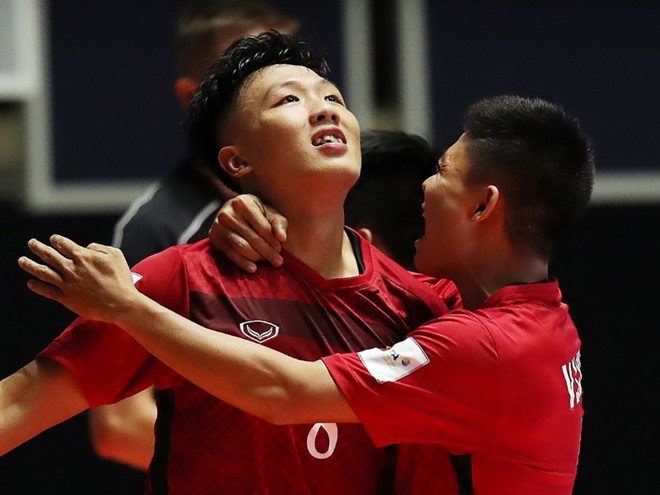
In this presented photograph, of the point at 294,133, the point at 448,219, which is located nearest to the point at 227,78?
the point at 294,133

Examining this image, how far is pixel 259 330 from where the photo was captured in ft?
8.22

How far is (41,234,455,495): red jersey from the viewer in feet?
8.07

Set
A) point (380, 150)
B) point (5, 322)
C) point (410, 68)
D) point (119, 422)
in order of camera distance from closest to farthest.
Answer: point (380, 150)
point (119, 422)
point (5, 322)
point (410, 68)

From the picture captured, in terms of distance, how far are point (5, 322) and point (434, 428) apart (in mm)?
2605

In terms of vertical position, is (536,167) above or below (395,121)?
above

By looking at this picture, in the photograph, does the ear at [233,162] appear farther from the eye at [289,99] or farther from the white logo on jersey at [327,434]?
the white logo on jersey at [327,434]

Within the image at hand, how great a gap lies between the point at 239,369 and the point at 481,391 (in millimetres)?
449

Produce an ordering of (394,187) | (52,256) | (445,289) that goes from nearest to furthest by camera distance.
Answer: (52,256), (445,289), (394,187)

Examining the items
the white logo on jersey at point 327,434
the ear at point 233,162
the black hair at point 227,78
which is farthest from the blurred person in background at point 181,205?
the white logo on jersey at point 327,434

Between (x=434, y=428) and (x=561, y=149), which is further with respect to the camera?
(x=561, y=149)

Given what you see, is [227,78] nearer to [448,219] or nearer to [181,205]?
[448,219]

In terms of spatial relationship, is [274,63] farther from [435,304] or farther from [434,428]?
[434,428]

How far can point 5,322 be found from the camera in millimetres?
4730

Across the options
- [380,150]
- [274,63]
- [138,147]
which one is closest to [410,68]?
[138,147]
